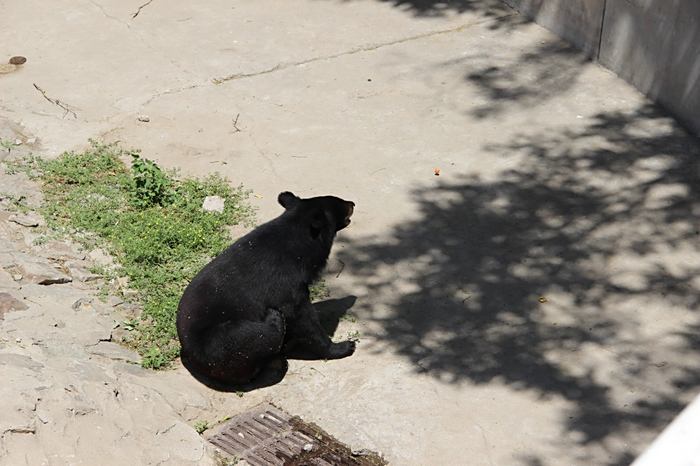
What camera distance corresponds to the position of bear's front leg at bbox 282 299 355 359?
240 inches

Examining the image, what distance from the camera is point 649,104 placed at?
901 cm

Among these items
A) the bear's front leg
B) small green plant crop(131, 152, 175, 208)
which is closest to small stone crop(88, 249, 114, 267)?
small green plant crop(131, 152, 175, 208)

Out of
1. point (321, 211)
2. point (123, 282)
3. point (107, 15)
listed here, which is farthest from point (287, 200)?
point (107, 15)

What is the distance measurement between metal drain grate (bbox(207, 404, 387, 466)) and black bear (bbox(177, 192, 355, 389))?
0.34 metres

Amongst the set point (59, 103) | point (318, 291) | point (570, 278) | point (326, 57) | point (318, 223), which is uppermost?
point (318, 223)

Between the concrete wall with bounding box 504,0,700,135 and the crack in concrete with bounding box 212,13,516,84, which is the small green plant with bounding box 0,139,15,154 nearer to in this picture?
the crack in concrete with bounding box 212,13,516,84

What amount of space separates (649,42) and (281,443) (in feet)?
18.1

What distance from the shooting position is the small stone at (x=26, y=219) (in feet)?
24.5

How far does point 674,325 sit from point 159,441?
136 inches

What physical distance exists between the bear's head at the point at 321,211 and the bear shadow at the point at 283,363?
632 mm

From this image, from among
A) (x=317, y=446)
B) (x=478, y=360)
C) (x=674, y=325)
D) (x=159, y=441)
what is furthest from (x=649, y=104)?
(x=159, y=441)

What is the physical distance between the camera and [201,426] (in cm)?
567

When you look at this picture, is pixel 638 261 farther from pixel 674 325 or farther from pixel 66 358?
pixel 66 358

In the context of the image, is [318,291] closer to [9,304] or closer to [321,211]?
[321,211]
